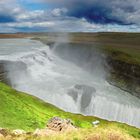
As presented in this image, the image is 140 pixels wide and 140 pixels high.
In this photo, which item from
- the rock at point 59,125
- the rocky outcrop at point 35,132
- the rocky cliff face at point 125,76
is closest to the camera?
the rocky outcrop at point 35,132

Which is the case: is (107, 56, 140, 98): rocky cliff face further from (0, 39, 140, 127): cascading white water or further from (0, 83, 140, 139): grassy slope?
(0, 83, 140, 139): grassy slope

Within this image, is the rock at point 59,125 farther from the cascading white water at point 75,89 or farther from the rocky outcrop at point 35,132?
the cascading white water at point 75,89

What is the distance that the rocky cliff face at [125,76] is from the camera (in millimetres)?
90062

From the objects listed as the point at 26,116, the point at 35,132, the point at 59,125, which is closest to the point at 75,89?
the point at 26,116

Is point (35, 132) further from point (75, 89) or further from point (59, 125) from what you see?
point (75, 89)

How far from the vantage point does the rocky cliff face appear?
90062mm

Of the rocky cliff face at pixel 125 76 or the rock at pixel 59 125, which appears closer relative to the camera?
the rock at pixel 59 125

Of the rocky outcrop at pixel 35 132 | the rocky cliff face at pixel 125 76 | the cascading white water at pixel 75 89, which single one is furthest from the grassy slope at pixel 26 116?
the rocky cliff face at pixel 125 76

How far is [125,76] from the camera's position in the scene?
10044 centimetres

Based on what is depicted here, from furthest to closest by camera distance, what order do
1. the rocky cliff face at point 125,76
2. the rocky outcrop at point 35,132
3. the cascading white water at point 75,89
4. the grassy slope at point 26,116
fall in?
1. the rocky cliff face at point 125,76
2. the cascading white water at point 75,89
3. the grassy slope at point 26,116
4. the rocky outcrop at point 35,132

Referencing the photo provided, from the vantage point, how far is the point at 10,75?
86.1 metres

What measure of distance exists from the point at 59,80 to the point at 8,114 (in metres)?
47.3

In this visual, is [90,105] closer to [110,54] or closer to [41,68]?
[41,68]

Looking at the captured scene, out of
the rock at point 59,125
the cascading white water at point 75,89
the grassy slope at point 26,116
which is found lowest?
the cascading white water at point 75,89
